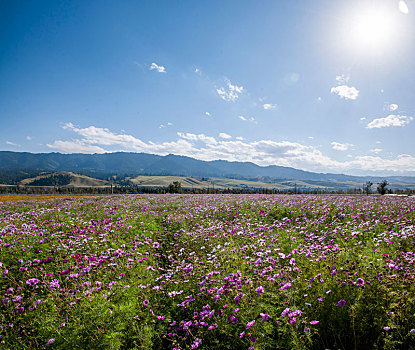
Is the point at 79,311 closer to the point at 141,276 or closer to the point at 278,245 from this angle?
the point at 141,276

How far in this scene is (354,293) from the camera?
348 cm

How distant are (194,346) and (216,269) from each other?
6.02ft

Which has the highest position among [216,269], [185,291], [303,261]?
[303,261]

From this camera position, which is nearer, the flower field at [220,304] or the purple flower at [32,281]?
the flower field at [220,304]

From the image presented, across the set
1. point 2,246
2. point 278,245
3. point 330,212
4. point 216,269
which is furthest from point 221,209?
point 2,246

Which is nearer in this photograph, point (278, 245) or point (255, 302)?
point (255, 302)

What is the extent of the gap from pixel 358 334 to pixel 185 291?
2944 millimetres

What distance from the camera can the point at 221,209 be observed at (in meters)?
13.9

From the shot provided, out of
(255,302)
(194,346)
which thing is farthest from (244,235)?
(194,346)

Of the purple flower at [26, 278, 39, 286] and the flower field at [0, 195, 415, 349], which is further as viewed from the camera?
the purple flower at [26, 278, 39, 286]

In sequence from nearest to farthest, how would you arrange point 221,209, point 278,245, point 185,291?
point 185,291 → point 278,245 → point 221,209

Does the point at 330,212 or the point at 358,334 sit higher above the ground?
the point at 330,212

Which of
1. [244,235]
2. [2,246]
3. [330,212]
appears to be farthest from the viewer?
[330,212]

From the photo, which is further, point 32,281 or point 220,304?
point 32,281
